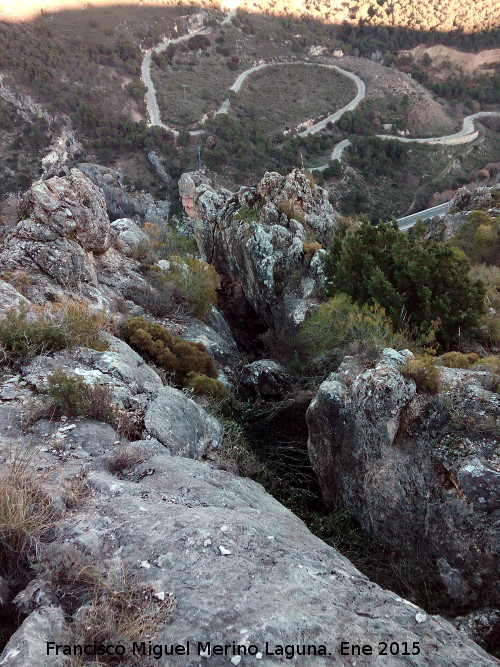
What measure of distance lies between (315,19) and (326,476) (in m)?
99.4

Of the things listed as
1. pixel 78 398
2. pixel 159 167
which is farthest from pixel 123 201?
pixel 78 398

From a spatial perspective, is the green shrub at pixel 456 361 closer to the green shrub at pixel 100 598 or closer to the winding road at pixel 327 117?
the green shrub at pixel 100 598

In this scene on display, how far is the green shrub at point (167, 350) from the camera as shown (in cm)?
1009

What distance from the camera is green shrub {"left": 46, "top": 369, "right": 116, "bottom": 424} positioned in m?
5.63

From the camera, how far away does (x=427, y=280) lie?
1029cm

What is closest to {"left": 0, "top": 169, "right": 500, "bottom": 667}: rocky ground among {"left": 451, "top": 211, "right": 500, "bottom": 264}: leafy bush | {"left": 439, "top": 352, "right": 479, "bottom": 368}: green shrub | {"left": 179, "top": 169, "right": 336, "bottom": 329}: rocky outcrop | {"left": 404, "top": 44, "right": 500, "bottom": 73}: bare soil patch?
{"left": 439, "top": 352, "right": 479, "bottom": 368}: green shrub

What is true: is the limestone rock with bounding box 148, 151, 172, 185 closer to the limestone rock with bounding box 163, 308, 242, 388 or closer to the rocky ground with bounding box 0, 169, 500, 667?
the limestone rock with bounding box 163, 308, 242, 388

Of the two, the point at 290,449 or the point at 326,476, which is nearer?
the point at 326,476

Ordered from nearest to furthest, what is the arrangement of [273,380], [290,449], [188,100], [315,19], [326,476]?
[326,476]
[290,449]
[273,380]
[188,100]
[315,19]

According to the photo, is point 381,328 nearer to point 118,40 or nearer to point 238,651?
point 238,651

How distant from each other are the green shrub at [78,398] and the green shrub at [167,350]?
3729 mm

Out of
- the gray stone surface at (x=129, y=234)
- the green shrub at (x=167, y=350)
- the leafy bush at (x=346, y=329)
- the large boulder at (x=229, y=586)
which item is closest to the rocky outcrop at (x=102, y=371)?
the large boulder at (x=229, y=586)

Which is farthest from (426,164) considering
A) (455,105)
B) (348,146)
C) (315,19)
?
(315,19)

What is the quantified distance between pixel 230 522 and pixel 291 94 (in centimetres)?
7328
